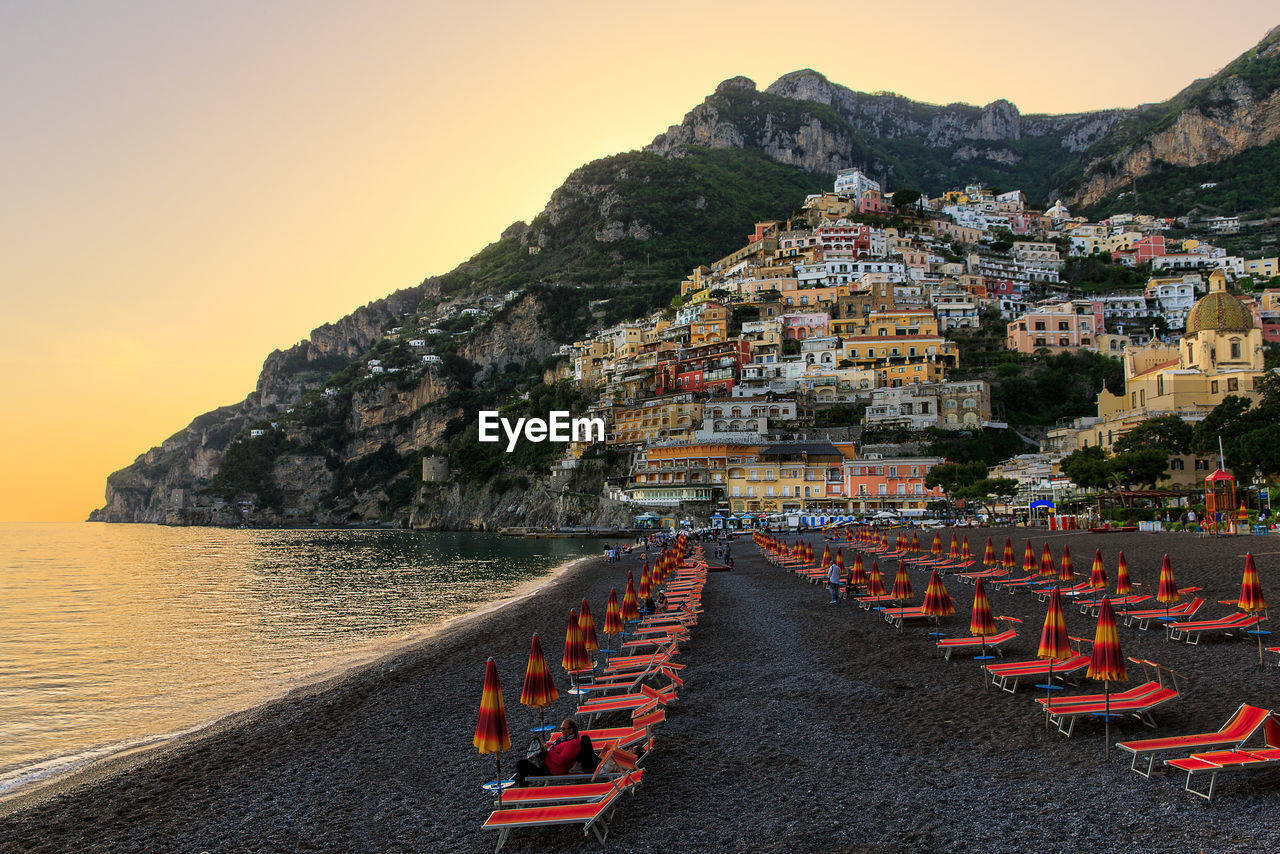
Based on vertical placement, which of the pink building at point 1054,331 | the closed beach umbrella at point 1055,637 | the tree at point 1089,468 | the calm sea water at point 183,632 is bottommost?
the calm sea water at point 183,632

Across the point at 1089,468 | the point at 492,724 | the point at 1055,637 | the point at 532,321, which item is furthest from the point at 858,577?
the point at 532,321

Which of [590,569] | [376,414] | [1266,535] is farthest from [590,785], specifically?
[376,414]

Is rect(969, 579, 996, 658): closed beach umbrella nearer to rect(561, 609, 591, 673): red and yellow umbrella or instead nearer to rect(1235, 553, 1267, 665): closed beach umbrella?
rect(1235, 553, 1267, 665): closed beach umbrella

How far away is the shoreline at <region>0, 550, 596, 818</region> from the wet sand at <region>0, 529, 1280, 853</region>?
0.49 ft

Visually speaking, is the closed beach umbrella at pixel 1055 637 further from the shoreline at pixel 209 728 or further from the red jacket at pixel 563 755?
the shoreline at pixel 209 728

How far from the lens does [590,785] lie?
25.2ft

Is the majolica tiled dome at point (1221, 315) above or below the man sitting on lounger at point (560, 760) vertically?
above

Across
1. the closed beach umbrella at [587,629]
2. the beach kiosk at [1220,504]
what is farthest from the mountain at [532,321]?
the closed beach umbrella at [587,629]

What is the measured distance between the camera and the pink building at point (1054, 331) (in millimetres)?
89500

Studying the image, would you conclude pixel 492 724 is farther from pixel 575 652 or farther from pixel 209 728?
pixel 209 728

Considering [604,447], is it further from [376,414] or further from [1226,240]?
[1226,240]

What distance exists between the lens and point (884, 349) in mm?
90062

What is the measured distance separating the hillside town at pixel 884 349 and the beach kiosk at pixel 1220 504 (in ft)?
43.2

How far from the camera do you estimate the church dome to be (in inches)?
2242
